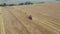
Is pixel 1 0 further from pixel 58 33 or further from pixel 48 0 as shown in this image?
pixel 58 33

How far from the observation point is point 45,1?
3.14 m

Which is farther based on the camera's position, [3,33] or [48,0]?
[48,0]

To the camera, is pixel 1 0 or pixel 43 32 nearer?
pixel 43 32

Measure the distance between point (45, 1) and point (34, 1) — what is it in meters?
0.25

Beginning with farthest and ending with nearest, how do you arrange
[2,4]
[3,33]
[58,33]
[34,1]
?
[34,1], [2,4], [3,33], [58,33]

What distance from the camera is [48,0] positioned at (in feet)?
10.6

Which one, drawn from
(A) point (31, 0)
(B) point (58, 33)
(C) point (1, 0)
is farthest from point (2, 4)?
(B) point (58, 33)

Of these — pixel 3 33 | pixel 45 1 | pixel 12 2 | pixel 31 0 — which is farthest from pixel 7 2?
pixel 3 33

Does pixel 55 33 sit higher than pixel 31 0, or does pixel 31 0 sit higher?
pixel 55 33

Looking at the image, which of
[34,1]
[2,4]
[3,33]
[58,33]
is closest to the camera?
[58,33]

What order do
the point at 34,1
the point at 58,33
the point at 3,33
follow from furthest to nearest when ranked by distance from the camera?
the point at 34,1 → the point at 3,33 → the point at 58,33

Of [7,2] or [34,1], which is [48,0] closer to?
[34,1]

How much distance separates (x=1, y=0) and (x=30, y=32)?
234cm

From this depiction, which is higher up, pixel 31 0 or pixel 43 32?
pixel 43 32
